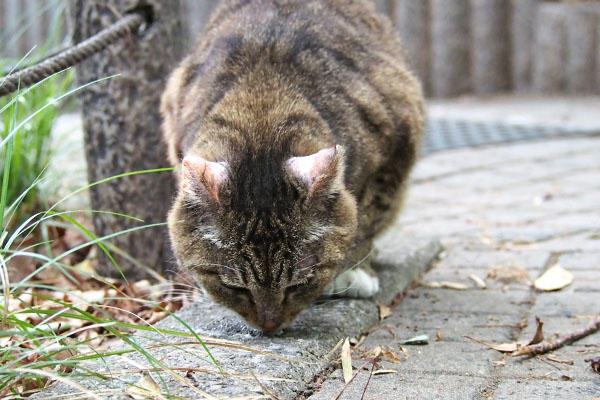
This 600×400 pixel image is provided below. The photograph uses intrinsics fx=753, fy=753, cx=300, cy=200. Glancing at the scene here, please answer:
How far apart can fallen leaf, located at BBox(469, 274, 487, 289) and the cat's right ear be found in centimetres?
152

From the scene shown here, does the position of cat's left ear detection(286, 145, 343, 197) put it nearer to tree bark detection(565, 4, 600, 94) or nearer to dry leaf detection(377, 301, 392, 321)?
dry leaf detection(377, 301, 392, 321)

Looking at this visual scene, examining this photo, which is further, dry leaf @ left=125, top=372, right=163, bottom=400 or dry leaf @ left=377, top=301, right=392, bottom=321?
dry leaf @ left=377, top=301, right=392, bottom=321

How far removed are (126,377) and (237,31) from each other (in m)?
1.70


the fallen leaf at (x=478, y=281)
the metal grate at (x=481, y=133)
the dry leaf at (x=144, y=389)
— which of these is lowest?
the metal grate at (x=481, y=133)

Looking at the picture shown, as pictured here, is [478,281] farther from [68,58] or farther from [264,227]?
[68,58]

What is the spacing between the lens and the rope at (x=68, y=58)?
8.79 feet

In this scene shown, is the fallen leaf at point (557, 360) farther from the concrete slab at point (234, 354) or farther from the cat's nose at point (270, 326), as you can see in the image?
the cat's nose at point (270, 326)

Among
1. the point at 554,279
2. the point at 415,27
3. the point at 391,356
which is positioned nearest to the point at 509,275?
the point at 554,279

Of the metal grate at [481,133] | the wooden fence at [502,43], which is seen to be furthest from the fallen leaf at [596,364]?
the wooden fence at [502,43]

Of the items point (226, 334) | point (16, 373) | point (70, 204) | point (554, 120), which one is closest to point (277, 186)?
point (226, 334)

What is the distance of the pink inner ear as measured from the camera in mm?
2433

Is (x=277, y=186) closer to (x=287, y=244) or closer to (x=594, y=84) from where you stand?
(x=287, y=244)

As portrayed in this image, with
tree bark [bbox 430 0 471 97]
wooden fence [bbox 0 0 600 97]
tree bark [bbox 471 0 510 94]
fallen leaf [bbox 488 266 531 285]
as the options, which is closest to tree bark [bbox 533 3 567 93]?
wooden fence [bbox 0 0 600 97]

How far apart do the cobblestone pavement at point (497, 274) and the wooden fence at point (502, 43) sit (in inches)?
115
